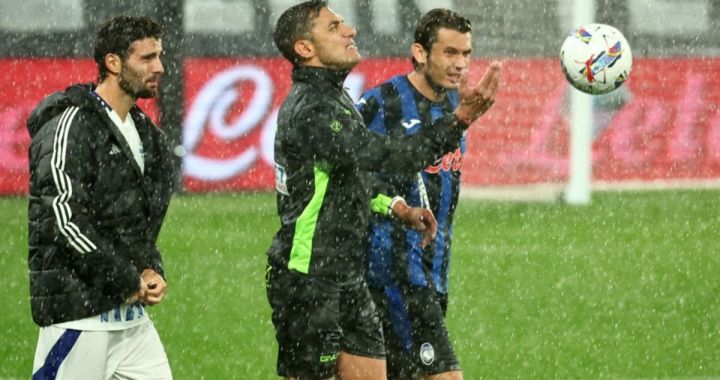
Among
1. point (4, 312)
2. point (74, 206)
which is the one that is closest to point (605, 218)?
point (4, 312)

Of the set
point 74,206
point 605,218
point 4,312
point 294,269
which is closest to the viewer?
point 74,206

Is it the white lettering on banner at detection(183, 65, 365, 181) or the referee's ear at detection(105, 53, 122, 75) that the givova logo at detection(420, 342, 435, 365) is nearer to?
the referee's ear at detection(105, 53, 122, 75)

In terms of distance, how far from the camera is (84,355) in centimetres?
572

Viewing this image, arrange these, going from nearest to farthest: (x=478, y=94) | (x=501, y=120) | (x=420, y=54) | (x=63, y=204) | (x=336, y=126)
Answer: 1. (x=63, y=204)
2. (x=478, y=94)
3. (x=336, y=126)
4. (x=420, y=54)
5. (x=501, y=120)

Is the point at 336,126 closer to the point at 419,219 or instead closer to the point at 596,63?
the point at 419,219

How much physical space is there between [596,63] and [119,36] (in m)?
3.07

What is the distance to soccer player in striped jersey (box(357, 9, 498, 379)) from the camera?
22.9 feet

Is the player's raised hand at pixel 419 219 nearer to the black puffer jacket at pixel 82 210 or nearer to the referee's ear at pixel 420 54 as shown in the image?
the referee's ear at pixel 420 54

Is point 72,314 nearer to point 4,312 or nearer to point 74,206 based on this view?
point 74,206

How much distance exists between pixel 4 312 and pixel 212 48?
20.9 ft

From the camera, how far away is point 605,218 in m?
15.8

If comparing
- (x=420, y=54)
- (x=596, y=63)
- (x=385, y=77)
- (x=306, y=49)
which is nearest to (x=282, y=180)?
(x=306, y=49)

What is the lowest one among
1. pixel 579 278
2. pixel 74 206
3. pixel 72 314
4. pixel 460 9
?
pixel 579 278

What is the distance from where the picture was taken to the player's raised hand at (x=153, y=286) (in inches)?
228
